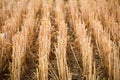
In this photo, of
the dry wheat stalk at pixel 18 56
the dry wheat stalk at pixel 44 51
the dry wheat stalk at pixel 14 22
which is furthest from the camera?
the dry wheat stalk at pixel 14 22

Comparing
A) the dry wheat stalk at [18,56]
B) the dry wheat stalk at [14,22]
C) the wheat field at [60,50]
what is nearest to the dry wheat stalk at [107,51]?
the wheat field at [60,50]

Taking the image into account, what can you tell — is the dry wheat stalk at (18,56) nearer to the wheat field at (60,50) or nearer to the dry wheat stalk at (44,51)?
the wheat field at (60,50)

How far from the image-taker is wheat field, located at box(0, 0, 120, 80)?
2314 mm

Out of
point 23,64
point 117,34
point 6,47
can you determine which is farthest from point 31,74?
point 117,34

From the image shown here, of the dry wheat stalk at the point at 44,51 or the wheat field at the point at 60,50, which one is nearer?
the dry wheat stalk at the point at 44,51

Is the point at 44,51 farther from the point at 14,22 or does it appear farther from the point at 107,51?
the point at 14,22

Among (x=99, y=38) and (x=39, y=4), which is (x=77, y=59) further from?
(x=39, y=4)

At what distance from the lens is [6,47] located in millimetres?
2775

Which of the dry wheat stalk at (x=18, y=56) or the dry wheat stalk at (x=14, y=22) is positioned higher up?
the dry wheat stalk at (x=14, y=22)

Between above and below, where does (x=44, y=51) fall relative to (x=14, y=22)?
below

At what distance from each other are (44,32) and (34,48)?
0.25 metres

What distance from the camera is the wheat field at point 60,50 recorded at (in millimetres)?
2314

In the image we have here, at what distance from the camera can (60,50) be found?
2424 millimetres

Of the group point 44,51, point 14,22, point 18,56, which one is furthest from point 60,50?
point 14,22
